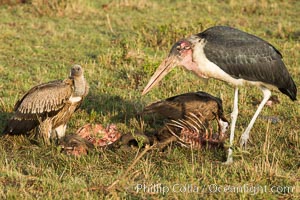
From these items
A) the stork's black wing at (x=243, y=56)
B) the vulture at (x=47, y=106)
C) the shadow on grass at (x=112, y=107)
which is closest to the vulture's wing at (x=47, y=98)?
the vulture at (x=47, y=106)

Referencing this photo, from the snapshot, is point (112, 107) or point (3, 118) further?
point (112, 107)

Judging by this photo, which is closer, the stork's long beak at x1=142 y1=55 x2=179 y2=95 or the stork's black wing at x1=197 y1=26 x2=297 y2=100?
the stork's black wing at x1=197 y1=26 x2=297 y2=100

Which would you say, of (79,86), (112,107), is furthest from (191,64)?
(112,107)

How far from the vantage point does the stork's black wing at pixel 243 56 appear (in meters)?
5.93

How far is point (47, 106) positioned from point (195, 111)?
166cm

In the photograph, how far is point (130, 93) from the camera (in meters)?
8.47

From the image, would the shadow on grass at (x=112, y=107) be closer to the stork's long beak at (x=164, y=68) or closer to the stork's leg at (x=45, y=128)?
the stork's leg at (x=45, y=128)

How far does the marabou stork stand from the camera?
5926 mm

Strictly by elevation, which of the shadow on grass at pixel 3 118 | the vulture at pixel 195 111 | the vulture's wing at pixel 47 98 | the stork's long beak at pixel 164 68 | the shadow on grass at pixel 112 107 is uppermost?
the stork's long beak at pixel 164 68

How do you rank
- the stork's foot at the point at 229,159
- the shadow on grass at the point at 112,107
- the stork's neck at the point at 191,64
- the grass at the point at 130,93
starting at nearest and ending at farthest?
the grass at the point at 130,93, the stork's foot at the point at 229,159, the stork's neck at the point at 191,64, the shadow on grass at the point at 112,107

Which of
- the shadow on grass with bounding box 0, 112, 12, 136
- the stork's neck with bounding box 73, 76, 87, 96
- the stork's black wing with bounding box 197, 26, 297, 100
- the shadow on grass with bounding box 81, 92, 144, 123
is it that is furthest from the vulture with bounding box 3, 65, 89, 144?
the stork's black wing with bounding box 197, 26, 297, 100

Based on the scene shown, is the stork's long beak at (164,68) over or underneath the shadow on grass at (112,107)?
over

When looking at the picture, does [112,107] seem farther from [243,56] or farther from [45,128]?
[243,56]

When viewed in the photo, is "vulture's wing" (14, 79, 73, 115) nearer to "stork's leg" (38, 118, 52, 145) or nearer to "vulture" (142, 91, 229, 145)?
"stork's leg" (38, 118, 52, 145)
